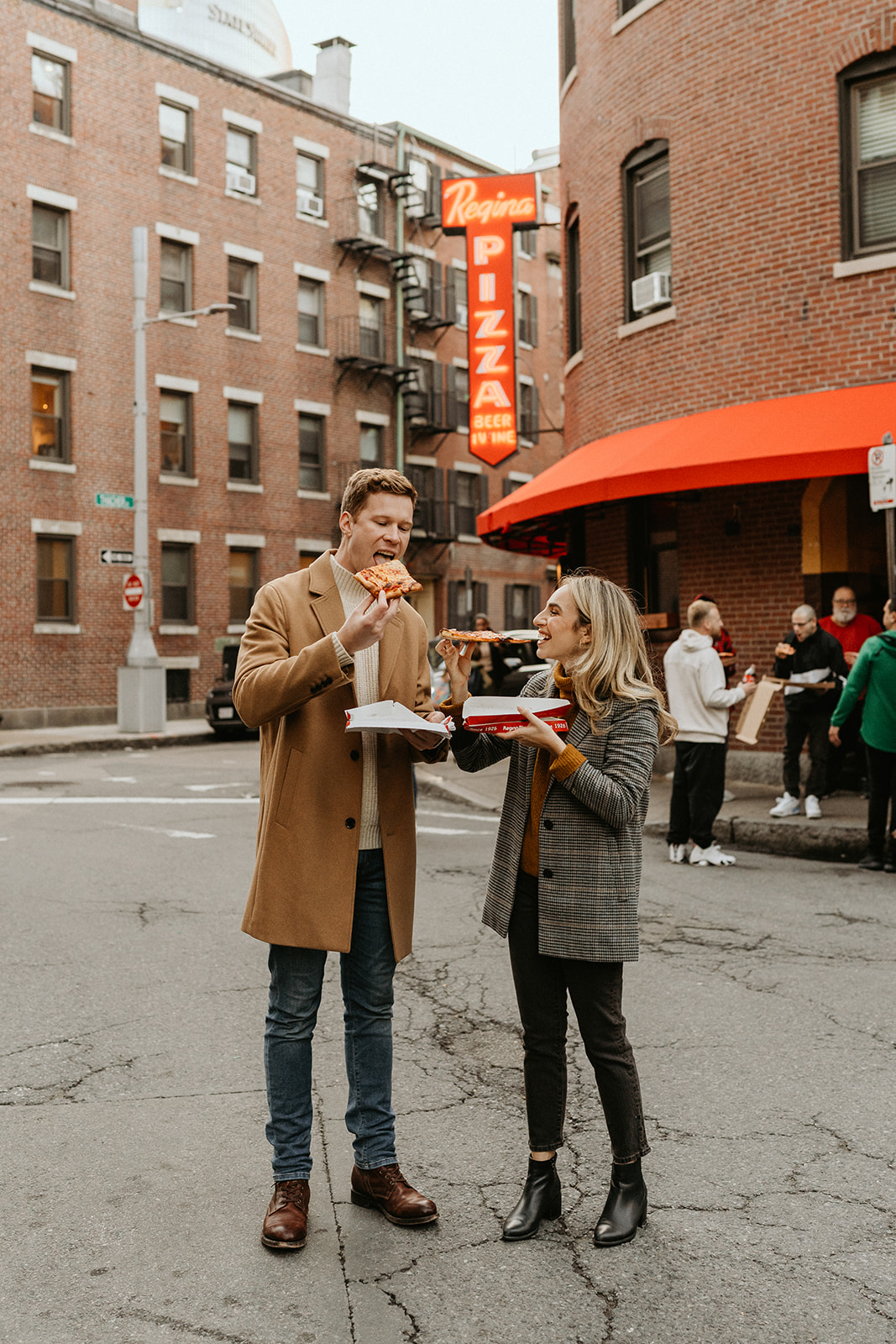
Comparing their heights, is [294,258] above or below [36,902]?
above

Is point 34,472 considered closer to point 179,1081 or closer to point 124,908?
point 124,908

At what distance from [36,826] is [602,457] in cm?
749

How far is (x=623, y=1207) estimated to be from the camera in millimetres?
3391

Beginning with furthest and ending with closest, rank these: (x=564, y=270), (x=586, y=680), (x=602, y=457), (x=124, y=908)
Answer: (x=564, y=270)
(x=602, y=457)
(x=124, y=908)
(x=586, y=680)

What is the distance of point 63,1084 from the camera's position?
463 centimetres

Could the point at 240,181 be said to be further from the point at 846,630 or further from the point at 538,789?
the point at 538,789

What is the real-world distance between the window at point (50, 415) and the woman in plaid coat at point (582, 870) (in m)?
25.0

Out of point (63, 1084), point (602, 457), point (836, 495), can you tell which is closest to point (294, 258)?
point (602, 457)

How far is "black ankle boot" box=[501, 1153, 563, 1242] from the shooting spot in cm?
337

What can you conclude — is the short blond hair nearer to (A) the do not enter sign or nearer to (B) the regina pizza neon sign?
(B) the regina pizza neon sign

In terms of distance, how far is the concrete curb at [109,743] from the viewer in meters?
20.8

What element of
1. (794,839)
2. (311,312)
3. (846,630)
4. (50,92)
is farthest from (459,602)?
(794,839)

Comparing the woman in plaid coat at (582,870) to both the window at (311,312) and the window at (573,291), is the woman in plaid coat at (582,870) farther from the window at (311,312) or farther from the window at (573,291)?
the window at (311,312)

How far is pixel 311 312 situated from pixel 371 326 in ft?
8.10
